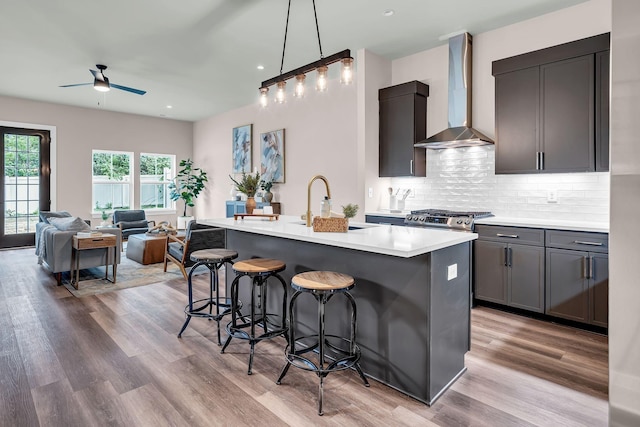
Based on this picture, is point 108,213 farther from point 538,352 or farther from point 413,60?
point 538,352

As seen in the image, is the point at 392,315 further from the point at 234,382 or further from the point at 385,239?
the point at 234,382

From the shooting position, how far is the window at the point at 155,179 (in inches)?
362

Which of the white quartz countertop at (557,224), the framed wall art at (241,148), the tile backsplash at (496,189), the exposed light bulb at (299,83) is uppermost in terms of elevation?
the framed wall art at (241,148)

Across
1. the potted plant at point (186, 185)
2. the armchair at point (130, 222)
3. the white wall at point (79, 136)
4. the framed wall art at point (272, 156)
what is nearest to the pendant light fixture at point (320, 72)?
the framed wall art at point (272, 156)

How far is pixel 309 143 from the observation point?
6473 mm

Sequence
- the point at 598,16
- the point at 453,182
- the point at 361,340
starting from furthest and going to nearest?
the point at 453,182
the point at 598,16
the point at 361,340

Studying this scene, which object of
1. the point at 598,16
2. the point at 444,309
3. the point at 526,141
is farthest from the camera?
the point at 526,141

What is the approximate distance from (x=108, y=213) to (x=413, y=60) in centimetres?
735

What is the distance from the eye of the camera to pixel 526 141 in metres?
3.81

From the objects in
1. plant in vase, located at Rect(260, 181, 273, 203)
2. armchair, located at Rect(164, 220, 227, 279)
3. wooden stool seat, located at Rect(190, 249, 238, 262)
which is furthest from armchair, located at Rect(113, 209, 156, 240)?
wooden stool seat, located at Rect(190, 249, 238, 262)

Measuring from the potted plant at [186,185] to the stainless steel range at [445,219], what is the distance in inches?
248

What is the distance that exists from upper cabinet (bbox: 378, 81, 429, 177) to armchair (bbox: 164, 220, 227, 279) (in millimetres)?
2458

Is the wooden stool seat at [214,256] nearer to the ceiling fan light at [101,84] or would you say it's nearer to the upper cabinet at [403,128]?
the upper cabinet at [403,128]

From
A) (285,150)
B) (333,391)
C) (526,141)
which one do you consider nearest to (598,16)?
(526,141)
